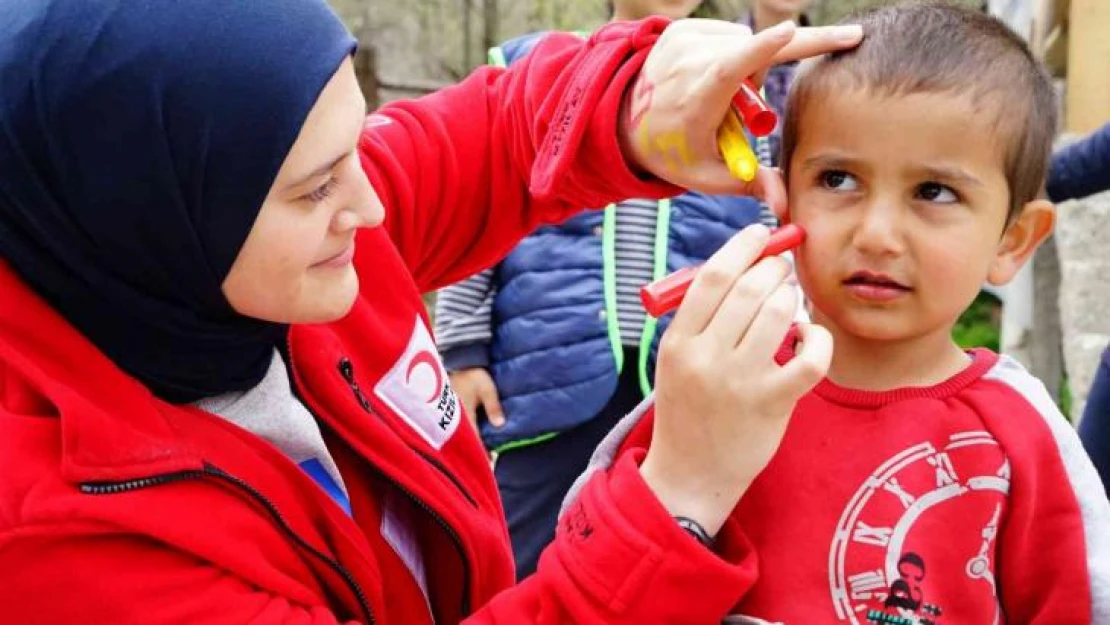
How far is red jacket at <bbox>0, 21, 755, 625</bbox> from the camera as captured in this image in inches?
36.8

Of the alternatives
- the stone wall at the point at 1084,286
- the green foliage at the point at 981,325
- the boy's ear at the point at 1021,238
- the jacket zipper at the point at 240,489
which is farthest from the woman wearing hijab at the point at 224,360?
the green foliage at the point at 981,325

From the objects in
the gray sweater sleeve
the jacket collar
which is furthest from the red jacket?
the gray sweater sleeve

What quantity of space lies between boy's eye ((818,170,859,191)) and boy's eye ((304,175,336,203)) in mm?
504

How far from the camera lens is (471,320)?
7.56 feet

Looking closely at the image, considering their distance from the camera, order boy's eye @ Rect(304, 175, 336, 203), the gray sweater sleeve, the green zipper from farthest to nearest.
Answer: the gray sweater sleeve → the green zipper → boy's eye @ Rect(304, 175, 336, 203)

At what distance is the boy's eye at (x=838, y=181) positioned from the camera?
1154 mm

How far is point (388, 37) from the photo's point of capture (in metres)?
5.59

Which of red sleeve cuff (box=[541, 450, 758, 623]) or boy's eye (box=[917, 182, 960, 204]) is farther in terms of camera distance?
boy's eye (box=[917, 182, 960, 204])

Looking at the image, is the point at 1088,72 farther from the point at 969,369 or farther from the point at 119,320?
the point at 119,320

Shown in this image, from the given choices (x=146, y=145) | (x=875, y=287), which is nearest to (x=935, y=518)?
(x=875, y=287)

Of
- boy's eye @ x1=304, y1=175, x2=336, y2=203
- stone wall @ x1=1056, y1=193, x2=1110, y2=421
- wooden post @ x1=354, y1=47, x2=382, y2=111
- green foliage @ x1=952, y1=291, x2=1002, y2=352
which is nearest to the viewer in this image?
boy's eye @ x1=304, y1=175, x2=336, y2=203

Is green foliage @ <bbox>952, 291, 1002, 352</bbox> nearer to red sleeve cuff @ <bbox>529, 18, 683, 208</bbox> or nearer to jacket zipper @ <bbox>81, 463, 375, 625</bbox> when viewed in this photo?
red sleeve cuff @ <bbox>529, 18, 683, 208</bbox>

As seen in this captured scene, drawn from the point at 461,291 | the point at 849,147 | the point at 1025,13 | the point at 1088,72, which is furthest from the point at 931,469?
the point at 1025,13

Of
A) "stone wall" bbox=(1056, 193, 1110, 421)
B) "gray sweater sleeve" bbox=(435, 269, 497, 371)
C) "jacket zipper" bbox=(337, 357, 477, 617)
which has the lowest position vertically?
"stone wall" bbox=(1056, 193, 1110, 421)
